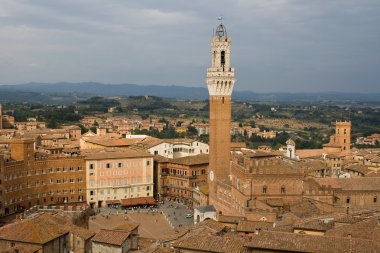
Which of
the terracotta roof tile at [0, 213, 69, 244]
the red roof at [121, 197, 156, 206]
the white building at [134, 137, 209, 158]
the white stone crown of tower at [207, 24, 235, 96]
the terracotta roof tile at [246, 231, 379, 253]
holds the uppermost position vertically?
the white stone crown of tower at [207, 24, 235, 96]

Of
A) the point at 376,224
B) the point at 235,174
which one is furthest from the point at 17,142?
the point at 376,224

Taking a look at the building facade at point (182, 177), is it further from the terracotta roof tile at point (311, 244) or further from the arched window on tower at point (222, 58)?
the terracotta roof tile at point (311, 244)

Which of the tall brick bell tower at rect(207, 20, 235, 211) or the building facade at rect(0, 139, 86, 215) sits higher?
the tall brick bell tower at rect(207, 20, 235, 211)

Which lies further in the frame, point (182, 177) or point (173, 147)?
point (173, 147)

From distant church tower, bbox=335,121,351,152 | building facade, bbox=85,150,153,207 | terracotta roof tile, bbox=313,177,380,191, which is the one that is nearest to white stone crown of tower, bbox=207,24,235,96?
terracotta roof tile, bbox=313,177,380,191

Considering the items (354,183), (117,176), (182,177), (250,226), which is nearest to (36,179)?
(117,176)

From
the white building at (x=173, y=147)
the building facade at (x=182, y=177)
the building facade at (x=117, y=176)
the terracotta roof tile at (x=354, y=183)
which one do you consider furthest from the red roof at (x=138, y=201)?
the terracotta roof tile at (x=354, y=183)

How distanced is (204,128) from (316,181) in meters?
103

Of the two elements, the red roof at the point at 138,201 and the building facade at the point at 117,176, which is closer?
the red roof at the point at 138,201

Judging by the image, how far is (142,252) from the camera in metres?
28.0

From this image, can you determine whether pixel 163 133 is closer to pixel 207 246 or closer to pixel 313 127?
pixel 313 127

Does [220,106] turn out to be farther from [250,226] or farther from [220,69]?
[250,226]

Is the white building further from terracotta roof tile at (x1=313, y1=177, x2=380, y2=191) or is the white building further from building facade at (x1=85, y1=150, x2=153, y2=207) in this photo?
terracotta roof tile at (x1=313, y1=177, x2=380, y2=191)

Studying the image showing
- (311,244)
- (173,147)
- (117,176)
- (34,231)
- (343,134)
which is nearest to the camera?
(311,244)
